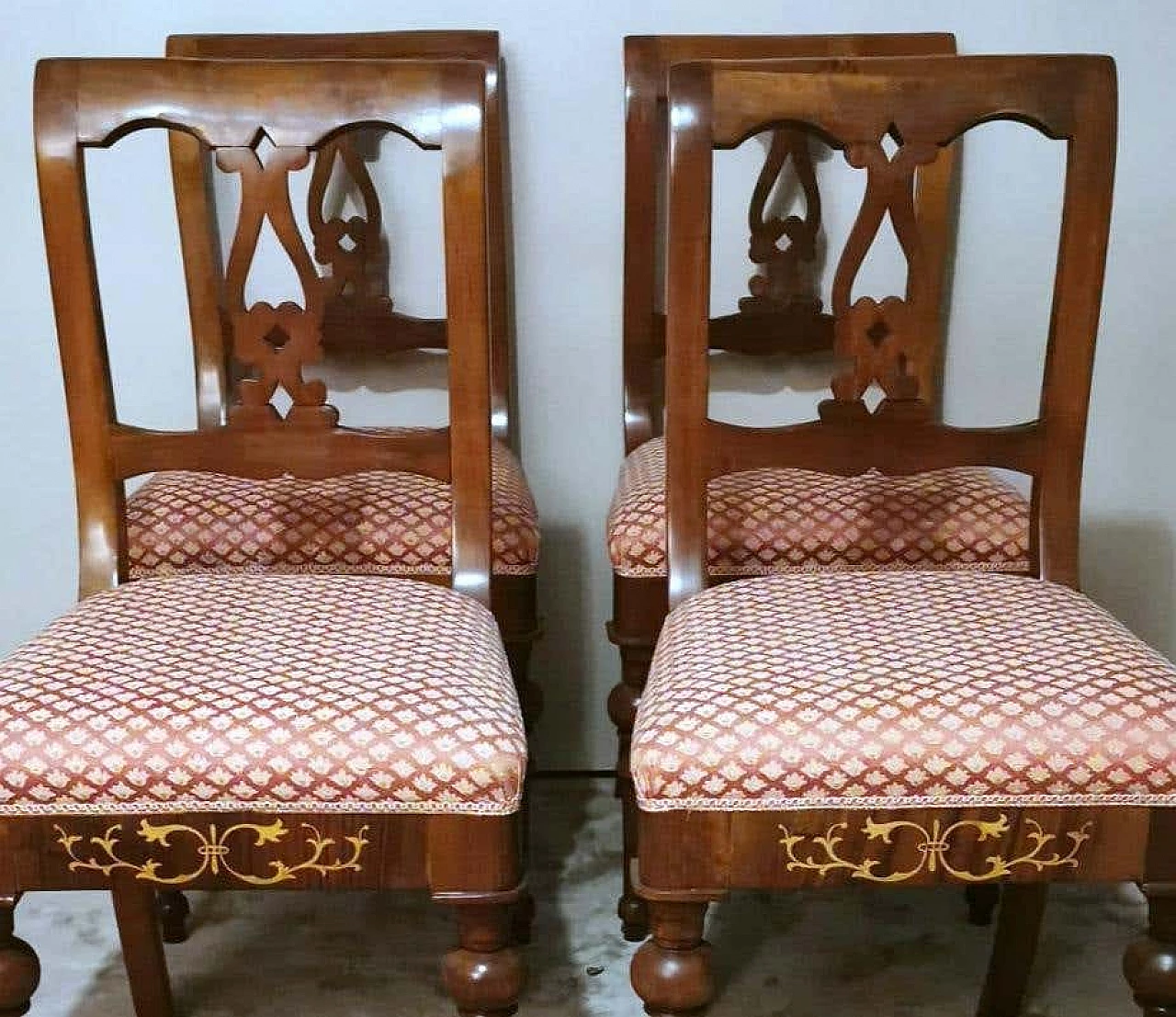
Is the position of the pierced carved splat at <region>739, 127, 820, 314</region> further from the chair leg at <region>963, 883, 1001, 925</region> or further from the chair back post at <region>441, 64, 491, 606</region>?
the chair leg at <region>963, 883, 1001, 925</region>

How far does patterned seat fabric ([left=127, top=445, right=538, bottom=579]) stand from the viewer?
150cm

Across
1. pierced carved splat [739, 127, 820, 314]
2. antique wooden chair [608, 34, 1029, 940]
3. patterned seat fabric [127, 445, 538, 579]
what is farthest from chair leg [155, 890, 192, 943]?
pierced carved splat [739, 127, 820, 314]

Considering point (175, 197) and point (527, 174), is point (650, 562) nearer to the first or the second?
point (527, 174)

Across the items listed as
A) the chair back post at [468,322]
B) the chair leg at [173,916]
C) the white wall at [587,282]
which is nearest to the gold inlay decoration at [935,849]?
the chair back post at [468,322]

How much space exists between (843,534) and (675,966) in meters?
0.60

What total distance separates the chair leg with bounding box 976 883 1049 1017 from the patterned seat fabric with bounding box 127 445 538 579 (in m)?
0.61

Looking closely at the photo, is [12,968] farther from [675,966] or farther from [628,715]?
[628,715]

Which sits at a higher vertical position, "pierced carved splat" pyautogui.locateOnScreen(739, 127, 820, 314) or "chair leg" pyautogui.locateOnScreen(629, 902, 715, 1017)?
"pierced carved splat" pyautogui.locateOnScreen(739, 127, 820, 314)

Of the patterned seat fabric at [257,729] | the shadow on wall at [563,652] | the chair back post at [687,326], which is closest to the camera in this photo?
the patterned seat fabric at [257,729]

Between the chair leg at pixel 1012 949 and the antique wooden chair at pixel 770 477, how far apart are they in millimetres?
202

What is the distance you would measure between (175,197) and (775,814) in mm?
1208

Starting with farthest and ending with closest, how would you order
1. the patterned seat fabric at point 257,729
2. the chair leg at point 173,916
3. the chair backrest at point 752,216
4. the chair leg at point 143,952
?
the chair backrest at point 752,216
the chair leg at point 173,916
the chair leg at point 143,952
the patterned seat fabric at point 257,729

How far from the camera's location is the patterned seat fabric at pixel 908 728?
39.3 inches

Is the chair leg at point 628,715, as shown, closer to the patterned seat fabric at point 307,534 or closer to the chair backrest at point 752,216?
the patterned seat fabric at point 307,534
